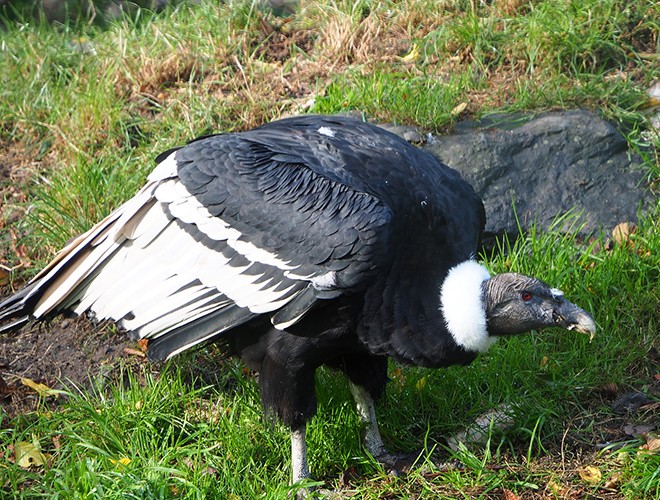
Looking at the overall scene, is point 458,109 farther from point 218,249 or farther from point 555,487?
point 555,487

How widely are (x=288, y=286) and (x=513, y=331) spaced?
38.8 inches

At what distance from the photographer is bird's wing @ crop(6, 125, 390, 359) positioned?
147 inches

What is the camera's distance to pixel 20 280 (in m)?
5.37

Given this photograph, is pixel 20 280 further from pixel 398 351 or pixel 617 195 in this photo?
pixel 617 195

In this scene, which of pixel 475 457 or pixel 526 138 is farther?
pixel 526 138

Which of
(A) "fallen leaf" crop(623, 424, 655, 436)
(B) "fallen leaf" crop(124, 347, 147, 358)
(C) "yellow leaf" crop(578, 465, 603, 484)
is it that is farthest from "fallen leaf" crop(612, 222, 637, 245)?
(B) "fallen leaf" crop(124, 347, 147, 358)

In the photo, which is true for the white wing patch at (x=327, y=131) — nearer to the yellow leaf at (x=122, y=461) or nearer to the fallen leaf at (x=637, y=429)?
the yellow leaf at (x=122, y=461)

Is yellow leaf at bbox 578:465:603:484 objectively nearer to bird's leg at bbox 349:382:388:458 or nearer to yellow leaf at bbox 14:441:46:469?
bird's leg at bbox 349:382:388:458

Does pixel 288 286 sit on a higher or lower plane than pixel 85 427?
higher

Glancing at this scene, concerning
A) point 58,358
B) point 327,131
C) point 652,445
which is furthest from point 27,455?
point 652,445

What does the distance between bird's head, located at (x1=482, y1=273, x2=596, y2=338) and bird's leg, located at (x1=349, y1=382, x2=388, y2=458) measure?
75cm

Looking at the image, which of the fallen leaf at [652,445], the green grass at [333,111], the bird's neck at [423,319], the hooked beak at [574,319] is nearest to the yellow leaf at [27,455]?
the green grass at [333,111]

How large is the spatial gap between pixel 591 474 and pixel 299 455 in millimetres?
1274

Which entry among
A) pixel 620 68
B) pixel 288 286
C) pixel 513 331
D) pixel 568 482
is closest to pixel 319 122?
pixel 288 286
